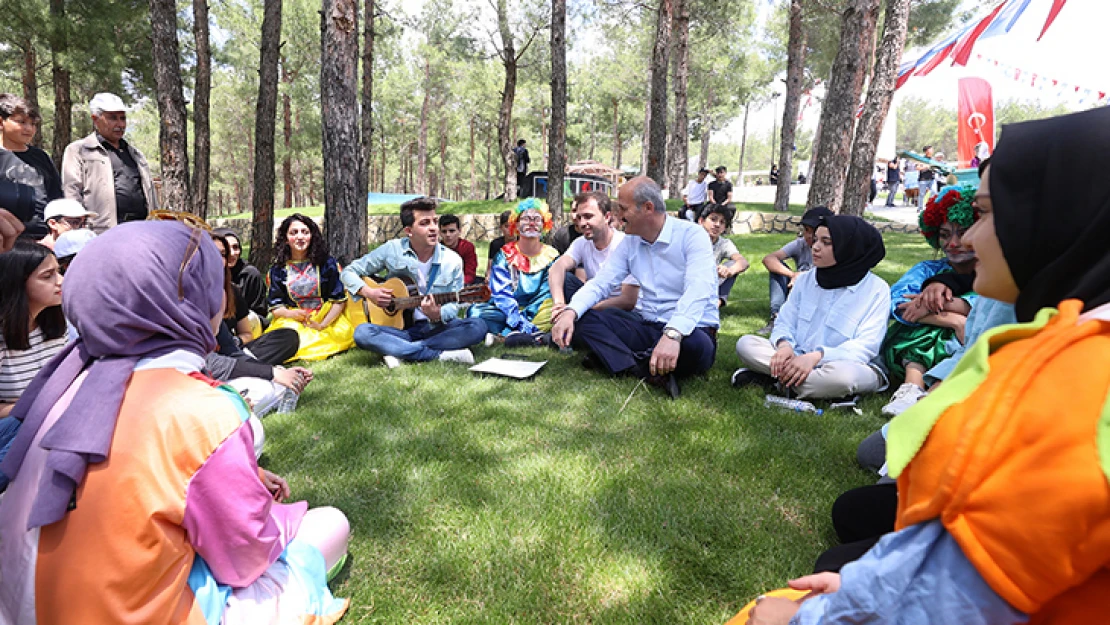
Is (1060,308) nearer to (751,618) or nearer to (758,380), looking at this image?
(751,618)

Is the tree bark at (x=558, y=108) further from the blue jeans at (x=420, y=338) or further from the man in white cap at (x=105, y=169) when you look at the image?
the man in white cap at (x=105, y=169)

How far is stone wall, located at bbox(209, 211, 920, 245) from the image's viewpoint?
589 inches

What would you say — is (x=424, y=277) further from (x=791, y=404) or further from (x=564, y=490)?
(x=791, y=404)

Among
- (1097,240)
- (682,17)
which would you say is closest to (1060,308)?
(1097,240)

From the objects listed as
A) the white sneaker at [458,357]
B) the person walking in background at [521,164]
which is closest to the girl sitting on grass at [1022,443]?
the white sneaker at [458,357]

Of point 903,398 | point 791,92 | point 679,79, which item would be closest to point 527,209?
point 903,398

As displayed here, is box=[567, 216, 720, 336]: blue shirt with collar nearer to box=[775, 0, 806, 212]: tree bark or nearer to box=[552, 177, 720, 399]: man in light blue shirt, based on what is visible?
box=[552, 177, 720, 399]: man in light blue shirt

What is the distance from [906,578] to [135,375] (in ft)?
5.88

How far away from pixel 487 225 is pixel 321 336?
12406mm

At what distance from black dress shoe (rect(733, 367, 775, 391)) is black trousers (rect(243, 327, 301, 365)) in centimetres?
373

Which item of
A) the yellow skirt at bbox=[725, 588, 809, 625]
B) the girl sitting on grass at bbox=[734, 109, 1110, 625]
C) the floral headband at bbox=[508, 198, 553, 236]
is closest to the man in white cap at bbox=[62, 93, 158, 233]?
the floral headband at bbox=[508, 198, 553, 236]

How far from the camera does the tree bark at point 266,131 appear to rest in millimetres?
8750

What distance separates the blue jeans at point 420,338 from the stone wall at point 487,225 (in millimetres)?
9253

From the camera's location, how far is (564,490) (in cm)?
272
